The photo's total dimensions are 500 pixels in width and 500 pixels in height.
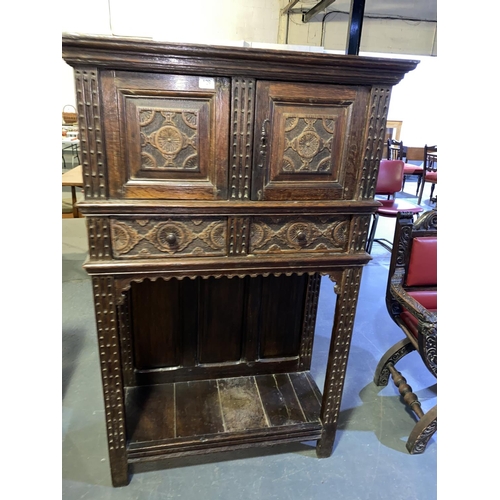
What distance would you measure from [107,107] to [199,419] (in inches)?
49.8

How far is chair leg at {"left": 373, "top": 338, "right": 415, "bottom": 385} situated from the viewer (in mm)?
2070

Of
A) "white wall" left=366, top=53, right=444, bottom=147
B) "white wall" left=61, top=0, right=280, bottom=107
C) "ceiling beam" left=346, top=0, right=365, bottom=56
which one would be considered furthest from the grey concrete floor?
"white wall" left=366, top=53, right=444, bottom=147

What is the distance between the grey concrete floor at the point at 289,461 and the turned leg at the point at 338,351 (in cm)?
13

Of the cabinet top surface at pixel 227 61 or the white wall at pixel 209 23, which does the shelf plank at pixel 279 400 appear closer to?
the cabinet top surface at pixel 227 61

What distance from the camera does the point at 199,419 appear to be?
5.34 ft

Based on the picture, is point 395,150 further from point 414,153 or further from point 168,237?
point 168,237

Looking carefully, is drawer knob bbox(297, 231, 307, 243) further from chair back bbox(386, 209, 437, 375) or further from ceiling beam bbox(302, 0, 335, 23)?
ceiling beam bbox(302, 0, 335, 23)

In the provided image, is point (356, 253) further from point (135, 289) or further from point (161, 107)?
point (135, 289)

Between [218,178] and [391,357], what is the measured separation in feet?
4.85

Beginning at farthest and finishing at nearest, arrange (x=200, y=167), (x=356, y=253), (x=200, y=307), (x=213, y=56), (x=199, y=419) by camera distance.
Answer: (x=200, y=307) < (x=199, y=419) < (x=356, y=253) < (x=200, y=167) < (x=213, y=56)

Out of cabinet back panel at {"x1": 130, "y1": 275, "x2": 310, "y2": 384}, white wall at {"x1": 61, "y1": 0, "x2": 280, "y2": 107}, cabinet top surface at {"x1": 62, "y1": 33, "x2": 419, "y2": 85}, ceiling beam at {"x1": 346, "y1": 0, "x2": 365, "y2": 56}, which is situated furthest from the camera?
white wall at {"x1": 61, "y1": 0, "x2": 280, "y2": 107}

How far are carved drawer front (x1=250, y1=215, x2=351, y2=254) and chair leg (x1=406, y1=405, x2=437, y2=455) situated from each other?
3.14 feet

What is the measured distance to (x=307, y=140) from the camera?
1234 mm

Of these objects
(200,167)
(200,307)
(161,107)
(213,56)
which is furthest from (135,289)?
(213,56)
